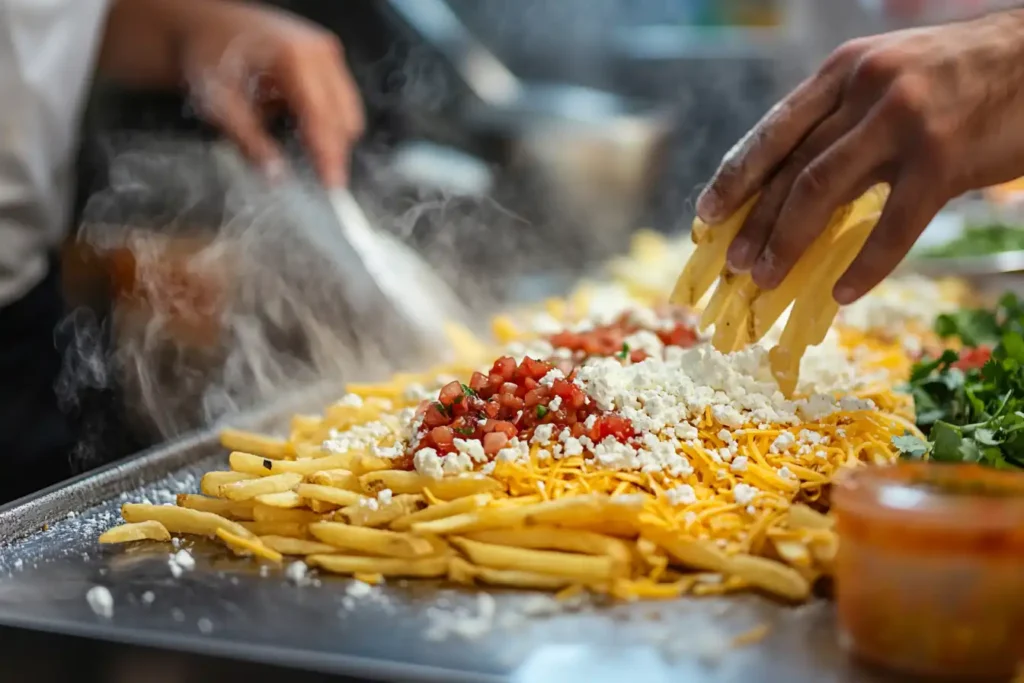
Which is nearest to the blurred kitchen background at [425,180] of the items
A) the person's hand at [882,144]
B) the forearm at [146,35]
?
the forearm at [146,35]

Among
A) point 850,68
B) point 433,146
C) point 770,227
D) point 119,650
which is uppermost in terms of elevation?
point 433,146

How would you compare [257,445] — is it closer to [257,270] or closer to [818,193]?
[818,193]

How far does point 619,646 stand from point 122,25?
10.2 ft

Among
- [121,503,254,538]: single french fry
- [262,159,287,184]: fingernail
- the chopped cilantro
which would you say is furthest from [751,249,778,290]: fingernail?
[262,159,287,184]: fingernail

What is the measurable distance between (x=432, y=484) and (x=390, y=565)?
6.7 inches

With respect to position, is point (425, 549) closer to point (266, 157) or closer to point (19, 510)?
point (19, 510)

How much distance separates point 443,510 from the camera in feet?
5.91

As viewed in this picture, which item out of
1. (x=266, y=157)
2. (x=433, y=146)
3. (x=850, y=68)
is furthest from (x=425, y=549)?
(x=433, y=146)

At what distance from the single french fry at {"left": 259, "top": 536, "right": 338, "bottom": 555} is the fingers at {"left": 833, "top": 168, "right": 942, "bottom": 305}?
1.10 meters

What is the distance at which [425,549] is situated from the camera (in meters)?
1.76

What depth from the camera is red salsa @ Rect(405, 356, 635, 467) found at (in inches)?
78.1

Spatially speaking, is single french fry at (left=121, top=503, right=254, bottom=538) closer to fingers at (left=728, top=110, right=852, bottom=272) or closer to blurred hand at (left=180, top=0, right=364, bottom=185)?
fingers at (left=728, top=110, right=852, bottom=272)

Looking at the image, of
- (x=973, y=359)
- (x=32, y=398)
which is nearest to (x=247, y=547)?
(x=32, y=398)

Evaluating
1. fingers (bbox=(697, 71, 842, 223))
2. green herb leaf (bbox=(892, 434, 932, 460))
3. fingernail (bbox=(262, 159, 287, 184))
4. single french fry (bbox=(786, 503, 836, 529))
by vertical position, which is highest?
fingernail (bbox=(262, 159, 287, 184))
